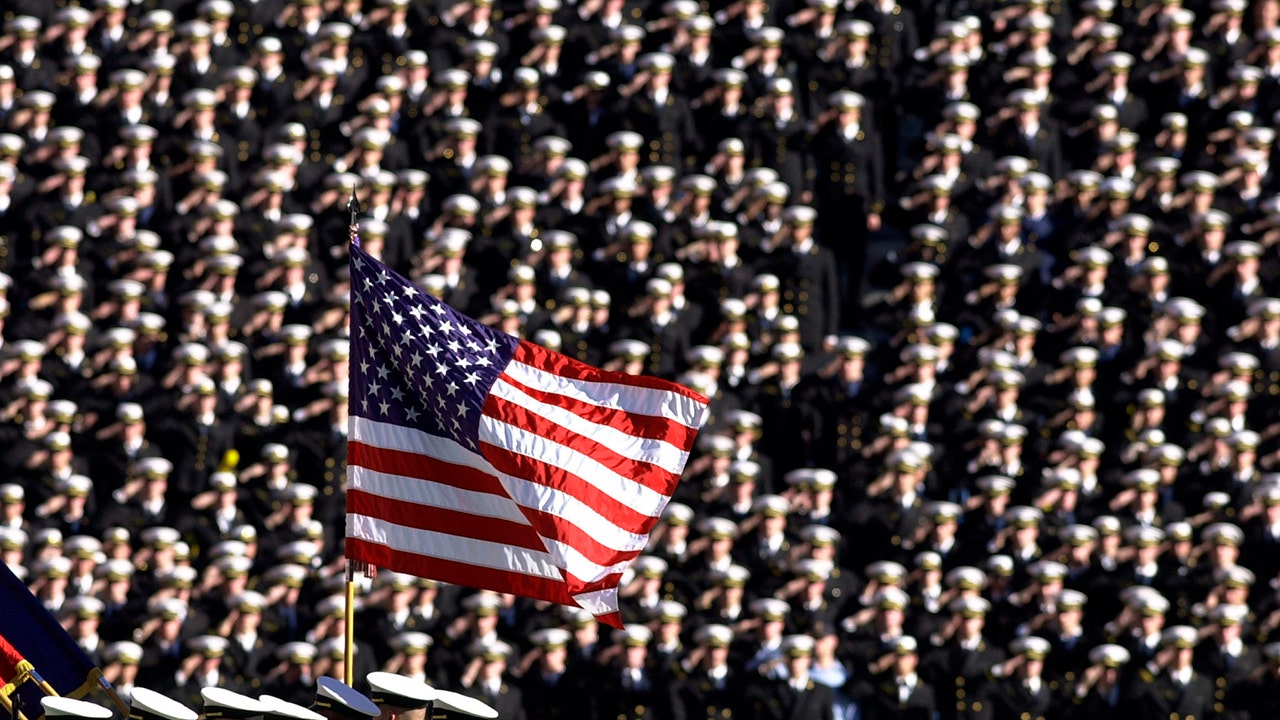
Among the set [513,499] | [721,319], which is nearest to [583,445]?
[513,499]

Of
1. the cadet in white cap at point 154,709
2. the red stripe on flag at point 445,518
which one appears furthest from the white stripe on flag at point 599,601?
the cadet in white cap at point 154,709

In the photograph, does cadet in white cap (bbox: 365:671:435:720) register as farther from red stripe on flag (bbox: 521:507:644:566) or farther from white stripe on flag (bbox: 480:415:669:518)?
white stripe on flag (bbox: 480:415:669:518)

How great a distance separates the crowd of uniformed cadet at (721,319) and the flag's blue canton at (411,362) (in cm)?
450

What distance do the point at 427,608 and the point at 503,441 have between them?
500 centimetres

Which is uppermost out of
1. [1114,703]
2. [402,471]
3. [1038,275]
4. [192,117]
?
[192,117]

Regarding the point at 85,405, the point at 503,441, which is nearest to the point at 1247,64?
the point at 85,405

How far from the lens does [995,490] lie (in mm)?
14469

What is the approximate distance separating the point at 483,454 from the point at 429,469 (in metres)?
0.19

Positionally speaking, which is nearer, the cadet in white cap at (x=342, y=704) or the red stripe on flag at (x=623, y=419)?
the cadet in white cap at (x=342, y=704)

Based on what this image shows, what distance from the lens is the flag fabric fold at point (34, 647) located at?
8.38 meters

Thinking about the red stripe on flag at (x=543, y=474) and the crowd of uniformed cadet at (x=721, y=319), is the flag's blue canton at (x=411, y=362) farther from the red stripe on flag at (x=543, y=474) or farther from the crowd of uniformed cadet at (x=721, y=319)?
the crowd of uniformed cadet at (x=721, y=319)

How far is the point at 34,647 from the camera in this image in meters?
8.49

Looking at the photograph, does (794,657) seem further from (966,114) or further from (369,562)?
(369,562)

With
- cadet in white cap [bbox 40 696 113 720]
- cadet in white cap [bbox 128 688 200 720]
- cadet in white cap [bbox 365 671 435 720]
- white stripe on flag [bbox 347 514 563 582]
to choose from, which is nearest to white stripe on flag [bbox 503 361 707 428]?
white stripe on flag [bbox 347 514 563 582]
